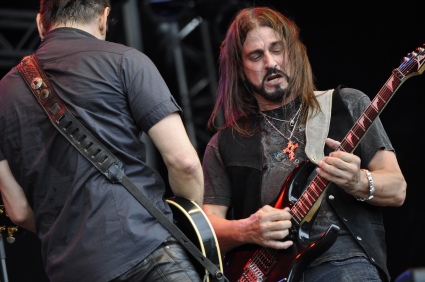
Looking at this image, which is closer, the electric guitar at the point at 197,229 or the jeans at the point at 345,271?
the electric guitar at the point at 197,229

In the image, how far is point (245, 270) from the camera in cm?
382

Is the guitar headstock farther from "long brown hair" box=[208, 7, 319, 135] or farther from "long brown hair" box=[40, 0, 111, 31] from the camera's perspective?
"long brown hair" box=[40, 0, 111, 31]

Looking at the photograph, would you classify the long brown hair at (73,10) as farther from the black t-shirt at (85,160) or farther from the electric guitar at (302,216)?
the electric guitar at (302,216)

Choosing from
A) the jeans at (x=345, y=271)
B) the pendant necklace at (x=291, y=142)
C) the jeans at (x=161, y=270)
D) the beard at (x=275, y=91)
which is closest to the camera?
the jeans at (x=161, y=270)

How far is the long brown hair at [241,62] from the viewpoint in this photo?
4.15 metres

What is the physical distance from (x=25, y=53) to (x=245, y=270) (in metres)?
3.80

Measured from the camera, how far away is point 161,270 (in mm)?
3031

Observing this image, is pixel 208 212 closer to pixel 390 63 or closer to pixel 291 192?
pixel 291 192

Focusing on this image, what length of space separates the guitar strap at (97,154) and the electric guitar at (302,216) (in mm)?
503

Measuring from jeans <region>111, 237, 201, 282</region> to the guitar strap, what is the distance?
93 mm

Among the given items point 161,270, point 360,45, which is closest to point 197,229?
point 161,270

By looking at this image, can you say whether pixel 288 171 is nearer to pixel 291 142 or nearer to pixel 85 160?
pixel 291 142

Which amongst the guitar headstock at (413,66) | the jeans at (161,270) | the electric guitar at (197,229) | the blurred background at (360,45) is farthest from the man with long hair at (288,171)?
the blurred background at (360,45)

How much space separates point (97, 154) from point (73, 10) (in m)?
0.69
